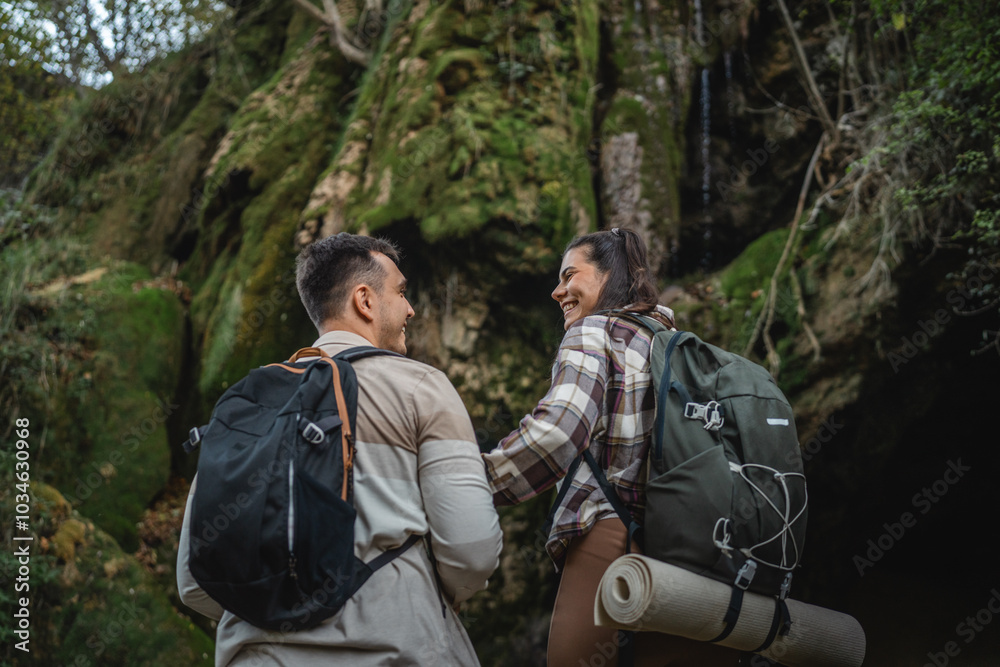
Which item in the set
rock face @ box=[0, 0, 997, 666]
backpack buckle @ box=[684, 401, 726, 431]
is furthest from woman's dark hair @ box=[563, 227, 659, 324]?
rock face @ box=[0, 0, 997, 666]

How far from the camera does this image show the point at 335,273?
2314mm

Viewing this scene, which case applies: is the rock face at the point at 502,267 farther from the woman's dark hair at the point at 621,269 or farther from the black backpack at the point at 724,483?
the black backpack at the point at 724,483

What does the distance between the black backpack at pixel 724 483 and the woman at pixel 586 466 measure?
50mm

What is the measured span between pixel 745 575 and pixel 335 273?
1.66m

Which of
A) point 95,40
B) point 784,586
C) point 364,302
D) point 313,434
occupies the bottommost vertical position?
point 784,586

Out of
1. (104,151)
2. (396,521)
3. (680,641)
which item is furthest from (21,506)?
(104,151)

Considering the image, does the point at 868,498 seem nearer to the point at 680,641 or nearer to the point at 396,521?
the point at 680,641

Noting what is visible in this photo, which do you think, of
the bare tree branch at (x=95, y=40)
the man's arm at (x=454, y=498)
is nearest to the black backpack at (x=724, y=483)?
the man's arm at (x=454, y=498)

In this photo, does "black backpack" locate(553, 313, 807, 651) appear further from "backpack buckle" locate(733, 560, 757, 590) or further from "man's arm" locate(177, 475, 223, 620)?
"man's arm" locate(177, 475, 223, 620)

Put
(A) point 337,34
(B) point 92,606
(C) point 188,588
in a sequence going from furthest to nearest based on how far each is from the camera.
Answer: (A) point 337,34
(B) point 92,606
(C) point 188,588

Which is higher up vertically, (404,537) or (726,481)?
(404,537)

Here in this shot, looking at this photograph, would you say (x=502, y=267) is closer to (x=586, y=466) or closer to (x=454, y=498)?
(x=586, y=466)

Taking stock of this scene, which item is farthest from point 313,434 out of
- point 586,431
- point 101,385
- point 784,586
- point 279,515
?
point 101,385

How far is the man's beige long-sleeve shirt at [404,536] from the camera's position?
1.74 metres
